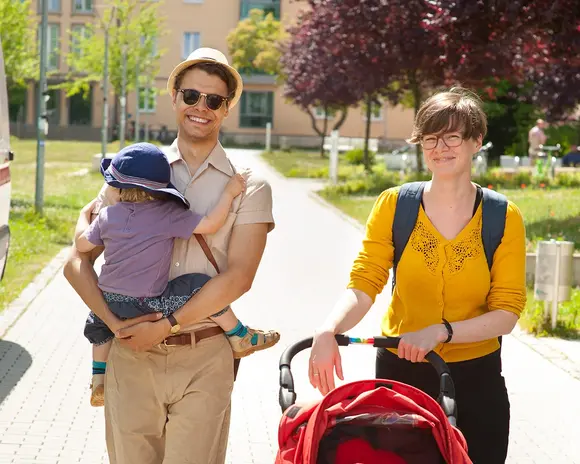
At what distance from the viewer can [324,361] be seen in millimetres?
3639

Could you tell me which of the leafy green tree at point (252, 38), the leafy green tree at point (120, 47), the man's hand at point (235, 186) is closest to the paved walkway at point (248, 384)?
the man's hand at point (235, 186)

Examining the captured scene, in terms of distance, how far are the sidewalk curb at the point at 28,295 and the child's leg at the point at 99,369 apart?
5.92 meters

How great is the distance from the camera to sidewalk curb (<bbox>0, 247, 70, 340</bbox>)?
1080cm

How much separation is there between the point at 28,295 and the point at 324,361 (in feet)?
30.1

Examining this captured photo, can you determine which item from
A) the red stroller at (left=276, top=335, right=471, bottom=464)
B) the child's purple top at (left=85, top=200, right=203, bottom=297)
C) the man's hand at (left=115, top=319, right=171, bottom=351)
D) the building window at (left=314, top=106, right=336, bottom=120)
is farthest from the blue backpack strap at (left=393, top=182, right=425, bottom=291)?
the building window at (left=314, top=106, right=336, bottom=120)

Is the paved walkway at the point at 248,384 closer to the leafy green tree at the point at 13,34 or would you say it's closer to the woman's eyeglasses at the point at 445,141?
the woman's eyeglasses at the point at 445,141

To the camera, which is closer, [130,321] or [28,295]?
[130,321]

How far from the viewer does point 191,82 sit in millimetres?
4176

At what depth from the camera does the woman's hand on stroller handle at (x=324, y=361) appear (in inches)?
143

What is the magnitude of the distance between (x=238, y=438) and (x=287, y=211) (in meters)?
17.4

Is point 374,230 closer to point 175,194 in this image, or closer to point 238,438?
point 175,194

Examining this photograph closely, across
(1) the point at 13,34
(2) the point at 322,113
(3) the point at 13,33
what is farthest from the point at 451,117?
(2) the point at 322,113

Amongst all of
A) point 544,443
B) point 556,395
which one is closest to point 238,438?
point 544,443

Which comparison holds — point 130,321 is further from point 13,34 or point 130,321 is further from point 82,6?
point 82,6
